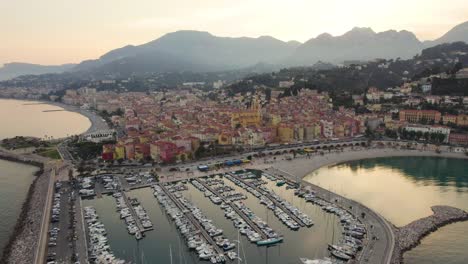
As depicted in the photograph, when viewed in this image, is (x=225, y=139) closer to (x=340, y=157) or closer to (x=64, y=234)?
(x=340, y=157)

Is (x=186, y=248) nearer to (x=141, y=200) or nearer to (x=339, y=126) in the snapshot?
(x=141, y=200)

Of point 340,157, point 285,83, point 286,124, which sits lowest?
point 340,157

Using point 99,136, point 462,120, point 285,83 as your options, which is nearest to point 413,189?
point 462,120

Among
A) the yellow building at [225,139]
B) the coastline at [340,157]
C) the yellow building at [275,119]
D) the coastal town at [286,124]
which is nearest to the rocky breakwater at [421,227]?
the coastline at [340,157]

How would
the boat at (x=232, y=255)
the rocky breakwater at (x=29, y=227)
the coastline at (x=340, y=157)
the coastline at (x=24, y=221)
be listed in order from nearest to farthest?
1. the boat at (x=232, y=255)
2. the rocky breakwater at (x=29, y=227)
3. the coastline at (x=24, y=221)
4. the coastline at (x=340, y=157)

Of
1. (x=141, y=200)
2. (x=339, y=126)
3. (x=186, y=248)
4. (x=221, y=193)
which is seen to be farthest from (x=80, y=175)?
(x=339, y=126)

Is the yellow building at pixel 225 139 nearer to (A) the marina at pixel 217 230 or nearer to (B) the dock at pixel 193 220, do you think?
(B) the dock at pixel 193 220

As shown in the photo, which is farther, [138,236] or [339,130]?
[339,130]
